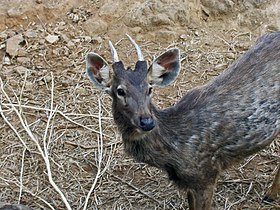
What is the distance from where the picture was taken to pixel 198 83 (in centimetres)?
823

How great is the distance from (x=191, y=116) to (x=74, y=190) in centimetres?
158

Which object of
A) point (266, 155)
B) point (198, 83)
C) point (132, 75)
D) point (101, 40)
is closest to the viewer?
point (132, 75)

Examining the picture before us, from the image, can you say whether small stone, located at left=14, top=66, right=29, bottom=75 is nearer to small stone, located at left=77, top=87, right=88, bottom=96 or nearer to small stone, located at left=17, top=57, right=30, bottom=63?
small stone, located at left=17, top=57, right=30, bottom=63

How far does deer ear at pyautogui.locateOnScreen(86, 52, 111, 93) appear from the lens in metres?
5.96

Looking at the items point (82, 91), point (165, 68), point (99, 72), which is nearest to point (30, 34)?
point (82, 91)

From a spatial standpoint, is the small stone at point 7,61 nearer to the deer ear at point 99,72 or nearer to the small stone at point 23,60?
the small stone at point 23,60

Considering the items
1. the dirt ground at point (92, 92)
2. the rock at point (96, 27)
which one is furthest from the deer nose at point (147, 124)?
the rock at point (96, 27)

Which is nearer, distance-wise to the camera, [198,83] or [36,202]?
[36,202]

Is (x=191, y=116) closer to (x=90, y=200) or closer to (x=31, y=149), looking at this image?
(x=90, y=200)

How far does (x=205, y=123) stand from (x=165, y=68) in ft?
1.95

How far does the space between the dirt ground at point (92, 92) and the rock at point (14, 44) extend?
0.04ft

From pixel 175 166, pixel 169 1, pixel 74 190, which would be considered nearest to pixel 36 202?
pixel 74 190

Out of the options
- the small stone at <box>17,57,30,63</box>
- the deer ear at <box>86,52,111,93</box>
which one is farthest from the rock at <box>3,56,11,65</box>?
the deer ear at <box>86,52,111,93</box>

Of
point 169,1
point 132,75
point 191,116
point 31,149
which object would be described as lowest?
point 31,149
